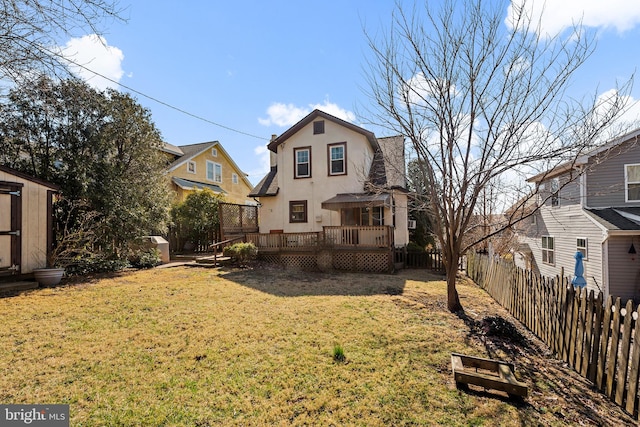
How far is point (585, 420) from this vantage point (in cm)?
314

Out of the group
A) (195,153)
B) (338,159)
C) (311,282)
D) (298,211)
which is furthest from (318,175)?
(195,153)

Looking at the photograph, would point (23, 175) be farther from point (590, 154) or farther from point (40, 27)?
point (590, 154)

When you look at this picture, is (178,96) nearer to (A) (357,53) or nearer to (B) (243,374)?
(A) (357,53)

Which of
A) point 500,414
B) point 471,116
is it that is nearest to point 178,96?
point 471,116

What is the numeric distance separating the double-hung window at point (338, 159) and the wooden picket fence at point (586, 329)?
32.5ft

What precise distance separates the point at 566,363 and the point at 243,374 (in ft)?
16.1

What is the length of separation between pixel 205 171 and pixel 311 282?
18.5 metres

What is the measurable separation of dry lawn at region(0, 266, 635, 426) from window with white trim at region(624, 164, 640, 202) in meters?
8.96

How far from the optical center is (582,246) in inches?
469

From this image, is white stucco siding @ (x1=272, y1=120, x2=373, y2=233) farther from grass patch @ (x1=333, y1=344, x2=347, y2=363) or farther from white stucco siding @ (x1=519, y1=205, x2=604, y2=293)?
grass patch @ (x1=333, y1=344, x2=347, y2=363)

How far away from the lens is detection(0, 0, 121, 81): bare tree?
4.27 metres

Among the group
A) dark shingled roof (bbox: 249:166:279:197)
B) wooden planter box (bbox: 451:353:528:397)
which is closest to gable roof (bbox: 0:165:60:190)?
dark shingled roof (bbox: 249:166:279:197)

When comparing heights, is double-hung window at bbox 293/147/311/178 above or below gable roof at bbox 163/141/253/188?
below

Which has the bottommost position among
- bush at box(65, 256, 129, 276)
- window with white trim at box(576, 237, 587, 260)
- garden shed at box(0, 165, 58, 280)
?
bush at box(65, 256, 129, 276)
